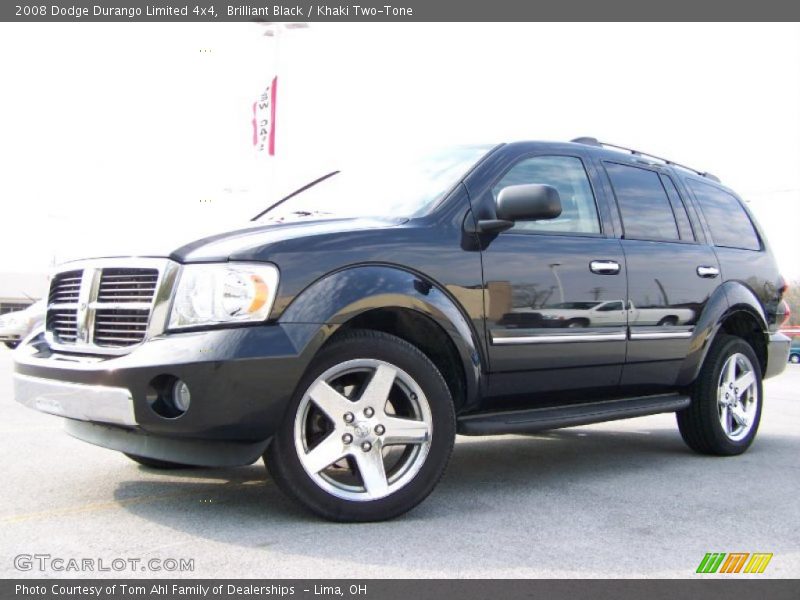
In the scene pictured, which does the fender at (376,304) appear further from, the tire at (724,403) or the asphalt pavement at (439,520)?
the tire at (724,403)

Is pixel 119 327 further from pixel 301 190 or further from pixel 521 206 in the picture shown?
pixel 301 190

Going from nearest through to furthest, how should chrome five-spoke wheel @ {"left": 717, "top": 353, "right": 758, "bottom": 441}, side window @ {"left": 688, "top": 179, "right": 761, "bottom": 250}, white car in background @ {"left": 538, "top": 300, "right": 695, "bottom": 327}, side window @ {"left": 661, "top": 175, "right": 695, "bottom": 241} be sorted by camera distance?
white car in background @ {"left": 538, "top": 300, "right": 695, "bottom": 327}, side window @ {"left": 661, "top": 175, "right": 695, "bottom": 241}, chrome five-spoke wheel @ {"left": 717, "top": 353, "right": 758, "bottom": 441}, side window @ {"left": 688, "top": 179, "right": 761, "bottom": 250}

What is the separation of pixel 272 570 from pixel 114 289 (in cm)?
148

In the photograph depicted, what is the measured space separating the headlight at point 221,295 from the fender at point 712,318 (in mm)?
3067

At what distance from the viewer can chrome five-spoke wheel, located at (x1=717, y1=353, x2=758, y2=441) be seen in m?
5.98

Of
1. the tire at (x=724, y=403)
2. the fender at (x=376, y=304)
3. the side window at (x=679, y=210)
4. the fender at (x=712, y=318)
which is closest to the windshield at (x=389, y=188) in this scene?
the fender at (x=376, y=304)

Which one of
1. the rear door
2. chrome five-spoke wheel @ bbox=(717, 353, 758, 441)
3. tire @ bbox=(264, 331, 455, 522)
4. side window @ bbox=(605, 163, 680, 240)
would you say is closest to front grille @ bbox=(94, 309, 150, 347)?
tire @ bbox=(264, 331, 455, 522)

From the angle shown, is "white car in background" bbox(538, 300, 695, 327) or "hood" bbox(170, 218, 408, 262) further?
"white car in background" bbox(538, 300, 695, 327)

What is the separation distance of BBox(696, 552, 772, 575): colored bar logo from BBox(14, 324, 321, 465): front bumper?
174 cm

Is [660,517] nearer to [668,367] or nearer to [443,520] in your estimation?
[443,520]

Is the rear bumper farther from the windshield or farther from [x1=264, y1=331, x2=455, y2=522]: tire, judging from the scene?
[x1=264, y1=331, x2=455, y2=522]: tire

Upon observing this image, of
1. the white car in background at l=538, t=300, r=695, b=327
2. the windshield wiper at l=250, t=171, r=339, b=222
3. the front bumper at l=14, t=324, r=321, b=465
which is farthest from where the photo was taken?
the windshield wiper at l=250, t=171, r=339, b=222
